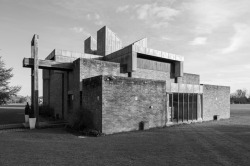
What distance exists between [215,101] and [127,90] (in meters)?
14.7

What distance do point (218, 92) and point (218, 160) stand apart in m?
18.5

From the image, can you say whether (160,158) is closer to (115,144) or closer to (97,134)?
(115,144)

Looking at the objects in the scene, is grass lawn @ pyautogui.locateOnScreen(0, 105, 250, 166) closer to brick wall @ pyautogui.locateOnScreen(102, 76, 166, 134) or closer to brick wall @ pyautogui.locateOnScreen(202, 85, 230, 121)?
brick wall @ pyautogui.locateOnScreen(102, 76, 166, 134)

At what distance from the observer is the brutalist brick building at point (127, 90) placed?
13.0m

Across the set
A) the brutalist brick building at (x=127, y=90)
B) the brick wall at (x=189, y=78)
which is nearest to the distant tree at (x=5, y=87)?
the brutalist brick building at (x=127, y=90)

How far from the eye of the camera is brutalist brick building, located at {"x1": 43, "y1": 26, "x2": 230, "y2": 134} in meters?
13.0

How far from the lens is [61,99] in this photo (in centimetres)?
1978

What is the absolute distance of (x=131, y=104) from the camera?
13.8 meters

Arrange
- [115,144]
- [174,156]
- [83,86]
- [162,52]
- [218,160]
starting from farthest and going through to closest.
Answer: [162,52], [83,86], [115,144], [174,156], [218,160]

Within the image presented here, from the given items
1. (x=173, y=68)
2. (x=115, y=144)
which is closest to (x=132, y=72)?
(x=173, y=68)

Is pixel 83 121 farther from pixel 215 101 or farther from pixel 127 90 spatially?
pixel 215 101

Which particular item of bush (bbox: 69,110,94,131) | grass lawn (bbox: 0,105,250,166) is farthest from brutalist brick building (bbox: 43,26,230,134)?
grass lawn (bbox: 0,105,250,166)

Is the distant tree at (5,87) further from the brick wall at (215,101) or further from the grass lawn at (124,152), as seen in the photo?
the brick wall at (215,101)

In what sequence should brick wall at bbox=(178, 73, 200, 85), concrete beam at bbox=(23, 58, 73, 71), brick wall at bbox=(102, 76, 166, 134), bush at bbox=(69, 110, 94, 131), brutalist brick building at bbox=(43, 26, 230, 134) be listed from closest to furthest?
brick wall at bbox=(102, 76, 166, 134) < brutalist brick building at bbox=(43, 26, 230, 134) < bush at bbox=(69, 110, 94, 131) < concrete beam at bbox=(23, 58, 73, 71) < brick wall at bbox=(178, 73, 200, 85)
